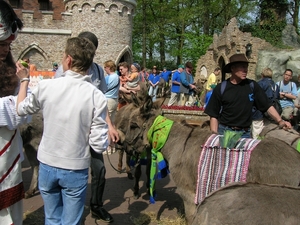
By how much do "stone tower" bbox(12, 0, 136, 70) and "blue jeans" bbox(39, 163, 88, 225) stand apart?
18067mm

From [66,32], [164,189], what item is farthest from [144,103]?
[66,32]

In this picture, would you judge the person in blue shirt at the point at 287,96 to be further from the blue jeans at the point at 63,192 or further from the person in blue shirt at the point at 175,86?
the blue jeans at the point at 63,192

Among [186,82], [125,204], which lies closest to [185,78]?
[186,82]

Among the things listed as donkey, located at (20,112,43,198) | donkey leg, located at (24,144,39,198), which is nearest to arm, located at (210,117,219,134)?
donkey, located at (20,112,43,198)

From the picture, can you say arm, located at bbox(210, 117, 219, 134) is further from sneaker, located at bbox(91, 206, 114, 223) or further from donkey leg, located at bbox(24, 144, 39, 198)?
donkey leg, located at bbox(24, 144, 39, 198)

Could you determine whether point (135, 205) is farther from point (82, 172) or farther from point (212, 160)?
point (82, 172)

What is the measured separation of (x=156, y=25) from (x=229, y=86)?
1198 inches

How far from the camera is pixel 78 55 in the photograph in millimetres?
2580

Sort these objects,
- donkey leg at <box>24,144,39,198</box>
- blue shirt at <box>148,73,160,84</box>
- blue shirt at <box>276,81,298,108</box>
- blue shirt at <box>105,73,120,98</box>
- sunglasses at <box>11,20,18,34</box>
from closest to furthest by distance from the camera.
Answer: sunglasses at <box>11,20,18,34</box>
donkey leg at <box>24,144,39,198</box>
blue shirt at <box>105,73,120,98</box>
blue shirt at <box>276,81,298,108</box>
blue shirt at <box>148,73,160,84</box>

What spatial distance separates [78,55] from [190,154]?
5.72ft

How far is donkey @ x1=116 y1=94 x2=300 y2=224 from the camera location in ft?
10.6

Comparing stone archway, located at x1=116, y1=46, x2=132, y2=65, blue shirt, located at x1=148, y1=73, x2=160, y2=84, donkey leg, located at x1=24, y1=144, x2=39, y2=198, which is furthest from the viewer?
stone archway, located at x1=116, y1=46, x2=132, y2=65

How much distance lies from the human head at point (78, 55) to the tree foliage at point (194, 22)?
2535 centimetres

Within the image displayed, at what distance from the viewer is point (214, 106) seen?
4.29m
